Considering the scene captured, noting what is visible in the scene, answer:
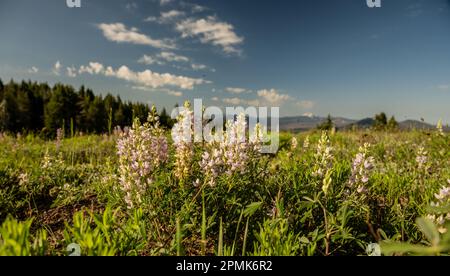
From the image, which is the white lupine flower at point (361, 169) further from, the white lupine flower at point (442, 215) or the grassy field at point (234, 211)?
the white lupine flower at point (442, 215)

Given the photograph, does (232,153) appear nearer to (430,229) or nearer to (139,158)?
(139,158)

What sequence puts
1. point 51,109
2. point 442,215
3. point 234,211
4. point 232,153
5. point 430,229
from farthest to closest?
1. point 51,109
2. point 232,153
3. point 234,211
4. point 442,215
5. point 430,229

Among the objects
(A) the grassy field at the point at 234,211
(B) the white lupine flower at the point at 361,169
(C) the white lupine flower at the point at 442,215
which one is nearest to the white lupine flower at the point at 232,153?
(A) the grassy field at the point at 234,211

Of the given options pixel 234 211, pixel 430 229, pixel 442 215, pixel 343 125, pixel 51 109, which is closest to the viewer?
pixel 430 229

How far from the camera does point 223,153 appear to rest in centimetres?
227

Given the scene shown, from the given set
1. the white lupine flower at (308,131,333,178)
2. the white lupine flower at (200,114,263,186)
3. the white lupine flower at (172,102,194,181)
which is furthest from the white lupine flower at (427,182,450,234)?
the white lupine flower at (172,102,194,181)

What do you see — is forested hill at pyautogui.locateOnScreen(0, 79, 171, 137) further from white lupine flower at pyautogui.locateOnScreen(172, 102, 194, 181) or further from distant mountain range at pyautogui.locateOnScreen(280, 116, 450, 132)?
white lupine flower at pyautogui.locateOnScreen(172, 102, 194, 181)

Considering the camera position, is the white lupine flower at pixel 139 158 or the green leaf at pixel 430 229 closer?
the green leaf at pixel 430 229

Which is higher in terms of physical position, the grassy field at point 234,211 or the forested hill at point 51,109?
the forested hill at point 51,109

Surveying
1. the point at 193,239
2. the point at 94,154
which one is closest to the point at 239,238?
the point at 193,239

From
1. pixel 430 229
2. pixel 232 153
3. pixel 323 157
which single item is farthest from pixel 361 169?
pixel 430 229

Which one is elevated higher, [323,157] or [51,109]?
[51,109]
